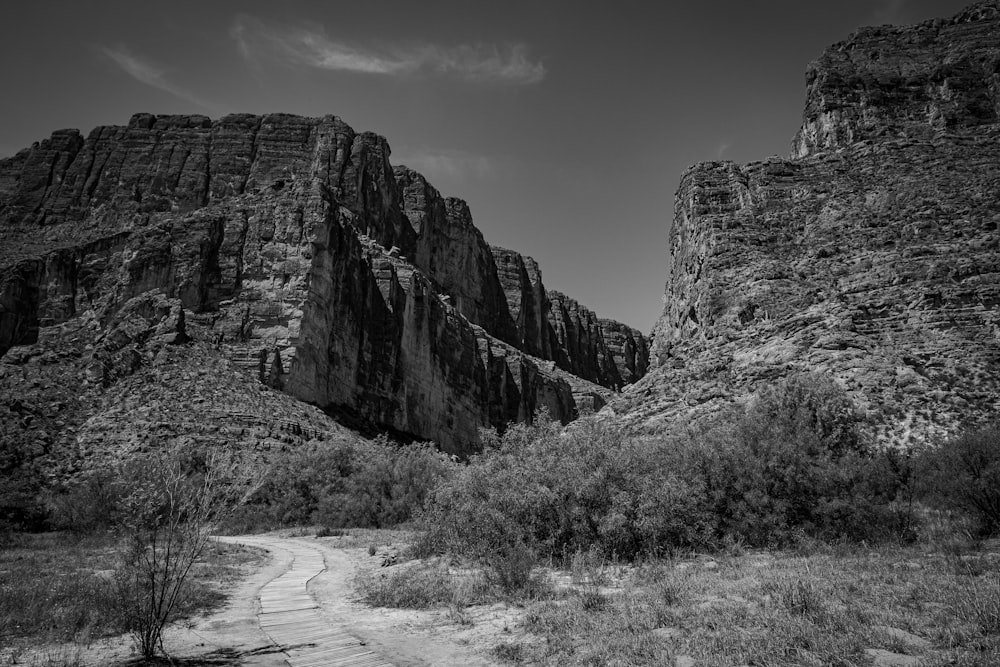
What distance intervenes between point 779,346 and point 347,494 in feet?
101

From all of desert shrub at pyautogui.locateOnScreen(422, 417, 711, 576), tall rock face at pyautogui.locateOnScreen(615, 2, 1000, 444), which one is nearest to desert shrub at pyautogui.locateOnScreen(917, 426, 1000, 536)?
tall rock face at pyautogui.locateOnScreen(615, 2, 1000, 444)

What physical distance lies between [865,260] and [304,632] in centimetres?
3925

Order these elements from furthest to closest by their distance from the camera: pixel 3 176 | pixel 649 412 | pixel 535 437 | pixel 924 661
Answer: pixel 3 176 → pixel 649 412 → pixel 535 437 → pixel 924 661

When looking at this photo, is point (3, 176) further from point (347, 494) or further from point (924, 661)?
point (924, 661)

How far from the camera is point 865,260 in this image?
35312mm

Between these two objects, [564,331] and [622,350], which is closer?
[564,331]

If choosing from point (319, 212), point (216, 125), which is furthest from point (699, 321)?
point (216, 125)

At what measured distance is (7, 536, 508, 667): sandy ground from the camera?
7.09m

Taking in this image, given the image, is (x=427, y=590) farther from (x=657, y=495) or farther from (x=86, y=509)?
(x=86, y=509)

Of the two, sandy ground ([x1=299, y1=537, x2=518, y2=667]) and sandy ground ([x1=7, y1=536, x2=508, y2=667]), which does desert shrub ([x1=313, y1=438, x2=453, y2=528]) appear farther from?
sandy ground ([x1=7, y1=536, x2=508, y2=667])

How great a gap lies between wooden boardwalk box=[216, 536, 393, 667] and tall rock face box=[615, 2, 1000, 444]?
21947 millimetres

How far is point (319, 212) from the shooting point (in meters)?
71.1

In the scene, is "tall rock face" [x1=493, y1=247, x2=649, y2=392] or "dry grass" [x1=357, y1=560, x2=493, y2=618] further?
"tall rock face" [x1=493, y1=247, x2=649, y2=392]

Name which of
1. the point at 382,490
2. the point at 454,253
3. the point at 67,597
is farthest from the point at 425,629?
the point at 454,253
